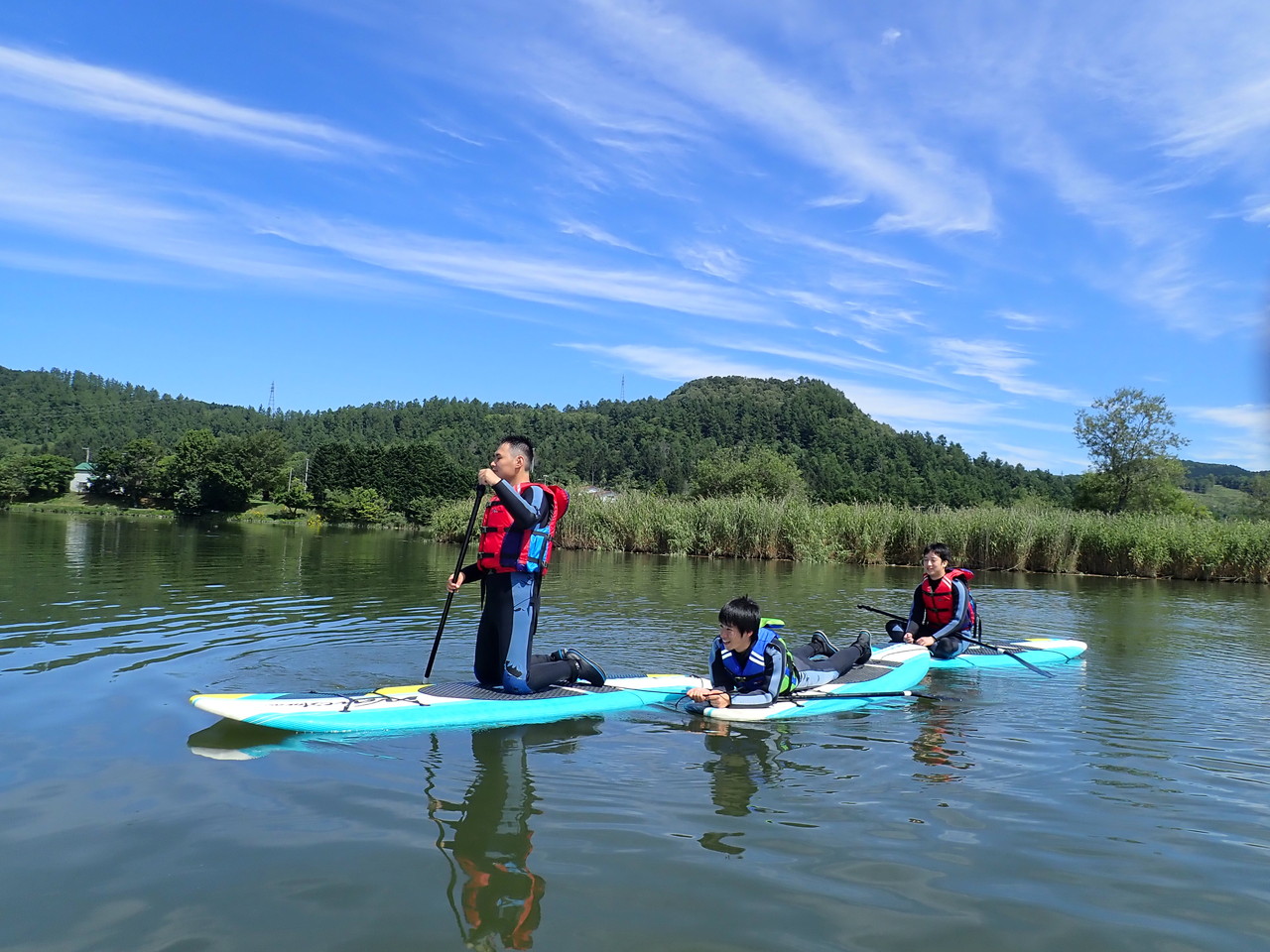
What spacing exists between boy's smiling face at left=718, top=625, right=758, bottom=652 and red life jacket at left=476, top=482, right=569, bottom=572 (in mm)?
1490

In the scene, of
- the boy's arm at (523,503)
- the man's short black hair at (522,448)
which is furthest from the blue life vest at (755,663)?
the man's short black hair at (522,448)

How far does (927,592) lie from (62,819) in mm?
8205

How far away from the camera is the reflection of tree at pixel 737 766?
14.9ft

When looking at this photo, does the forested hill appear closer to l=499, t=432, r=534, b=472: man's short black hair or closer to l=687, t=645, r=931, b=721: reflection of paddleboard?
l=687, t=645, r=931, b=721: reflection of paddleboard

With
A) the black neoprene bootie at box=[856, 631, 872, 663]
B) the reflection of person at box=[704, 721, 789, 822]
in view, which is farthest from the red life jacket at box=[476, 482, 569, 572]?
the black neoprene bootie at box=[856, 631, 872, 663]

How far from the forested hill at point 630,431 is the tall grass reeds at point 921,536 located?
42.7m

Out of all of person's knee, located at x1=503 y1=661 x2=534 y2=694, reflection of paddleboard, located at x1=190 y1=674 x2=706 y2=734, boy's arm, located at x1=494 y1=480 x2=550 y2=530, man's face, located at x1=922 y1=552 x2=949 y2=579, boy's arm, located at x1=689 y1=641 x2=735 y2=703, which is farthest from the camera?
man's face, located at x1=922 y1=552 x2=949 y2=579

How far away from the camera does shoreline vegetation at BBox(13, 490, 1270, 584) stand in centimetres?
2195

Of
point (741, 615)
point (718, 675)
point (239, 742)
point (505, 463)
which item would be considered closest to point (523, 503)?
point (505, 463)

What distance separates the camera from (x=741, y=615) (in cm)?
659

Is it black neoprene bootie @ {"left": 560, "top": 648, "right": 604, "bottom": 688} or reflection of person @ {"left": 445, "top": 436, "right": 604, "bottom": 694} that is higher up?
reflection of person @ {"left": 445, "top": 436, "right": 604, "bottom": 694}

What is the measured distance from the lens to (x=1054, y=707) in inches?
289

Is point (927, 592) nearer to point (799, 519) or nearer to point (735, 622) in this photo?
point (735, 622)

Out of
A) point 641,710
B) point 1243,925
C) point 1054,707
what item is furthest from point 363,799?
point 1054,707
